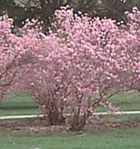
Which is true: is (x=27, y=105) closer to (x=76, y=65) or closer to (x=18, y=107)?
(x=18, y=107)

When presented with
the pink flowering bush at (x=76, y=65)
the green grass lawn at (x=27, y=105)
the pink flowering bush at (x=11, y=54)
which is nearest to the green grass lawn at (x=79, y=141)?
the pink flowering bush at (x=76, y=65)

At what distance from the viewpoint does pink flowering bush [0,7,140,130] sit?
16234mm

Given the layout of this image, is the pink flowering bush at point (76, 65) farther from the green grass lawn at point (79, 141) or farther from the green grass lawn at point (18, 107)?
the green grass lawn at point (18, 107)

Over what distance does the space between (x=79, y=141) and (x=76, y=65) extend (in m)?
2.44

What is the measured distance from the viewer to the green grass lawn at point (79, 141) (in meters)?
13.4

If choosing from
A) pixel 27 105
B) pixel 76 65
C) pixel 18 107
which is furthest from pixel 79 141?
pixel 27 105

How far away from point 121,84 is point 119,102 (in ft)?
39.6

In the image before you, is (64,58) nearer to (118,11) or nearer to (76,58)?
(76,58)

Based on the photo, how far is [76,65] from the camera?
53.2 feet

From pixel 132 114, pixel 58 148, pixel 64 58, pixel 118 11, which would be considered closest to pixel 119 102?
pixel 118 11

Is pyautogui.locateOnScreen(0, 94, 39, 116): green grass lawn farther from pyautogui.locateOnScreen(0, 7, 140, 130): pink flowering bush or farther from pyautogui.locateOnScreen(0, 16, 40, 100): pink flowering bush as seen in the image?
pyautogui.locateOnScreen(0, 7, 140, 130): pink flowering bush

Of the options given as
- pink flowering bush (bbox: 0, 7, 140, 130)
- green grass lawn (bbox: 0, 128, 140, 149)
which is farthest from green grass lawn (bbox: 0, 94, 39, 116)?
green grass lawn (bbox: 0, 128, 140, 149)

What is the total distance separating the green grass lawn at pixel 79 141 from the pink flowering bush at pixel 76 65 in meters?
1.06

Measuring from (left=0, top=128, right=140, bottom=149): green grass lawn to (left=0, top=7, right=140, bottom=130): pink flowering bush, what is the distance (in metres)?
1.06
